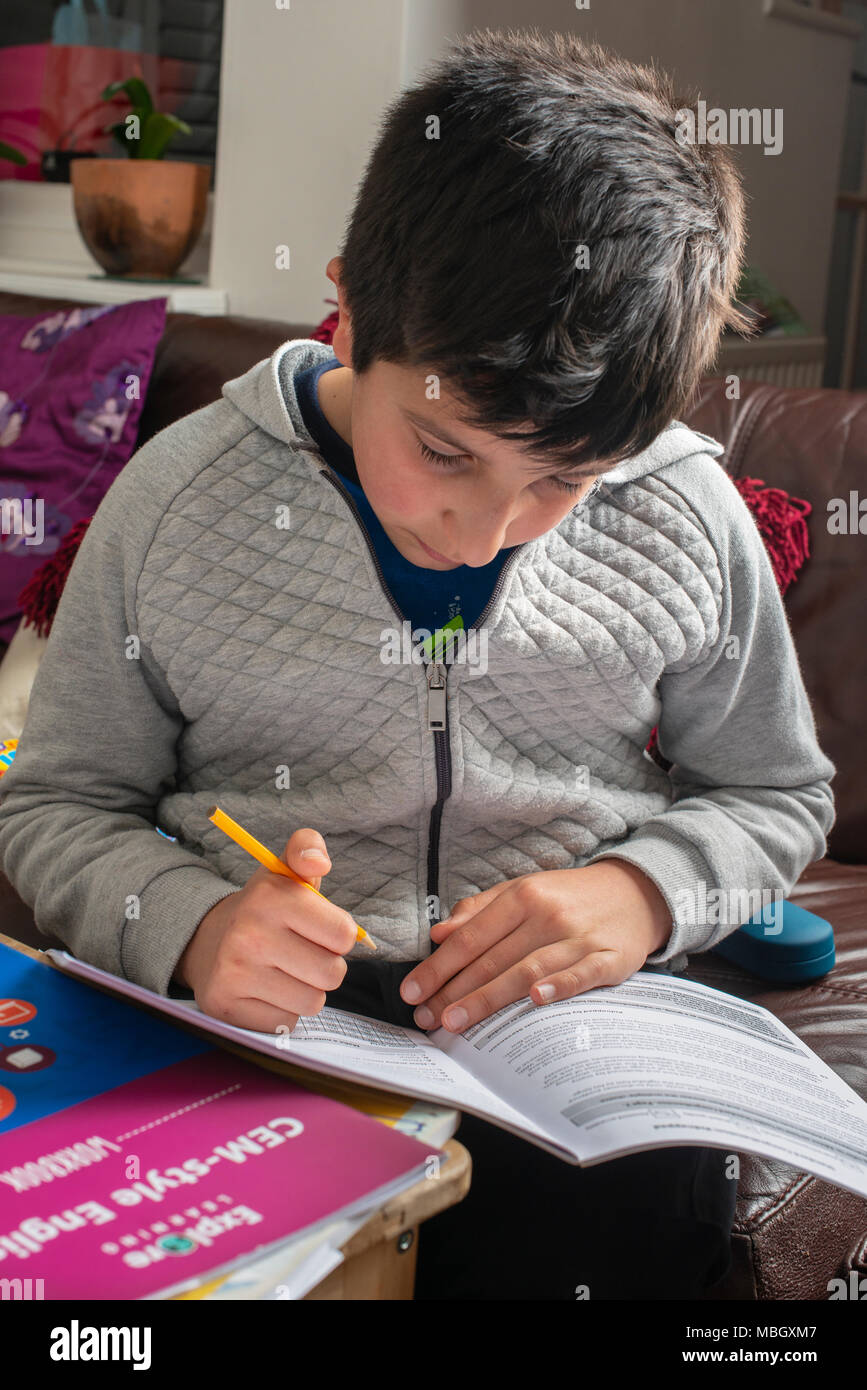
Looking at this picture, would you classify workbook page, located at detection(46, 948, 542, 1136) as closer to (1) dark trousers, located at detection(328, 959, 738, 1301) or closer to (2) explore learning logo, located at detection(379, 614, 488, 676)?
(1) dark trousers, located at detection(328, 959, 738, 1301)

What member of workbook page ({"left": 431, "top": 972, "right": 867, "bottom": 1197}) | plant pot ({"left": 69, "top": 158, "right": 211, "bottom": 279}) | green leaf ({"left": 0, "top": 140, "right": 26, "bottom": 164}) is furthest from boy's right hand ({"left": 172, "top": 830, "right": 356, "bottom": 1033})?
green leaf ({"left": 0, "top": 140, "right": 26, "bottom": 164})

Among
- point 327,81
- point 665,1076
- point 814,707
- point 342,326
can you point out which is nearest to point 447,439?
point 342,326

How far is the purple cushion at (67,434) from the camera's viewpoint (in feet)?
5.43

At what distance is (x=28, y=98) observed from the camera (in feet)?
7.98

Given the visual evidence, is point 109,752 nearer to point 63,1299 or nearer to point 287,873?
point 287,873

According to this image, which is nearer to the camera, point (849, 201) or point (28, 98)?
point (28, 98)

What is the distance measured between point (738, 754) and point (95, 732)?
0.48 metres

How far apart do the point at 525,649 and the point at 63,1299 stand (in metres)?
0.53

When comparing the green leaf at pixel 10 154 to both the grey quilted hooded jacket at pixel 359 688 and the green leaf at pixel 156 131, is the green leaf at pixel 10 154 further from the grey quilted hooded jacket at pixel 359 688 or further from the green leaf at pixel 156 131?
the grey quilted hooded jacket at pixel 359 688

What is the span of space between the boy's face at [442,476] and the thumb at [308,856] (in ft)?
0.63

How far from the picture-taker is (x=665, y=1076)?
622 mm

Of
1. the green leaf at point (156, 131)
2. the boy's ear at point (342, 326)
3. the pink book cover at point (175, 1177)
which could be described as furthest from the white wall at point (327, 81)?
the pink book cover at point (175, 1177)

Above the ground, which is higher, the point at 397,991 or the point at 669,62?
the point at 669,62
